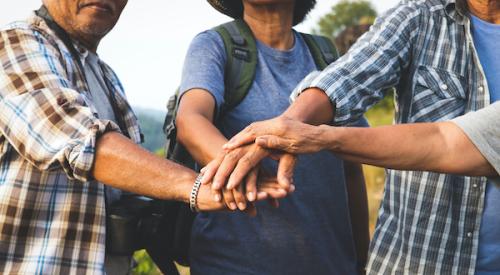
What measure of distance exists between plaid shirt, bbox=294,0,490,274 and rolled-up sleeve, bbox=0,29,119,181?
75cm

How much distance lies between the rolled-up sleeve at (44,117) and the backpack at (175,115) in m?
0.46

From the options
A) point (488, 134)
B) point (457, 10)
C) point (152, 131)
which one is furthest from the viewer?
point (152, 131)

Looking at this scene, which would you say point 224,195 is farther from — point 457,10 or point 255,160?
point 457,10

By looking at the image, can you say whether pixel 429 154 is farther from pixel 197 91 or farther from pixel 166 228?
pixel 166 228

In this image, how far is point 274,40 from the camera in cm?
276

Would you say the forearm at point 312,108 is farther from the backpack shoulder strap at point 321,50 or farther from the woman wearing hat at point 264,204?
the backpack shoulder strap at point 321,50

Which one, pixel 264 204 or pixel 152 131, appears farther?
pixel 152 131

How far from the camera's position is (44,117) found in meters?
2.08

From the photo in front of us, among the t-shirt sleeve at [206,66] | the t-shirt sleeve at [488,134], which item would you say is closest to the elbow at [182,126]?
the t-shirt sleeve at [206,66]

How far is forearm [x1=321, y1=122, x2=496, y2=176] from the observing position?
2043mm

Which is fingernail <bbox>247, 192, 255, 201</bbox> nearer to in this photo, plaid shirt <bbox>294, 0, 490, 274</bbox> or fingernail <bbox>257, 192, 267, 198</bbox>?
fingernail <bbox>257, 192, 267, 198</bbox>

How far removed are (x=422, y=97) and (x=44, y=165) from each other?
132cm

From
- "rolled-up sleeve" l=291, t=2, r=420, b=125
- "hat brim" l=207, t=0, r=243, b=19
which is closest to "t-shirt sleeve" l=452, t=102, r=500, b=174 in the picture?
"rolled-up sleeve" l=291, t=2, r=420, b=125

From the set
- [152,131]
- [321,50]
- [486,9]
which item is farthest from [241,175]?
[152,131]
